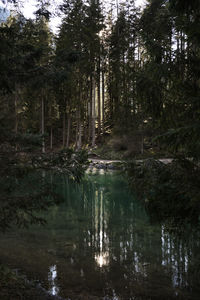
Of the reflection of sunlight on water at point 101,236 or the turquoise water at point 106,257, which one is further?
the reflection of sunlight on water at point 101,236

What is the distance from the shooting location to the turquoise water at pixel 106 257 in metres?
4.44

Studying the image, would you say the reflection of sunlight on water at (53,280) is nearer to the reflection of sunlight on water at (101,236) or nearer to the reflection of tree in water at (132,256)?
the reflection of tree in water at (132,256)

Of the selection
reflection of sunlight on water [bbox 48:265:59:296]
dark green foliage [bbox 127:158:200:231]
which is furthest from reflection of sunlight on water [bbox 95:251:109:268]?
dark green foliage [bbox 127:158:200:231]

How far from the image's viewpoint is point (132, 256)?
5.87 metres

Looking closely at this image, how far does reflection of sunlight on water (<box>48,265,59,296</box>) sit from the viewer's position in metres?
4.26

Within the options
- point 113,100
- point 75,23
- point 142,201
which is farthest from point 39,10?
point 113,100

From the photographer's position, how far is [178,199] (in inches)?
156

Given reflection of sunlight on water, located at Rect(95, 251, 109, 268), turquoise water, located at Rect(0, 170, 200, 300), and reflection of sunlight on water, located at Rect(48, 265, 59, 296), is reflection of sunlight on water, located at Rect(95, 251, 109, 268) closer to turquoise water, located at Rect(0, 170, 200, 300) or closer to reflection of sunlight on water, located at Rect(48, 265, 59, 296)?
turquoise water, located at Rect(0, 170, 200, 300)

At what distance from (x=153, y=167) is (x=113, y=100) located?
31.7 m

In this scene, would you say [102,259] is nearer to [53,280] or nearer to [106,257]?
[106,257]

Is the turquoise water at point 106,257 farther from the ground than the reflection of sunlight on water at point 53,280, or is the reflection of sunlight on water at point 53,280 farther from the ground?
the reflection of sunlight on water at point 53,280

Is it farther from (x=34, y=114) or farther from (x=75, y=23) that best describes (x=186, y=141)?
(x=34, y=114)

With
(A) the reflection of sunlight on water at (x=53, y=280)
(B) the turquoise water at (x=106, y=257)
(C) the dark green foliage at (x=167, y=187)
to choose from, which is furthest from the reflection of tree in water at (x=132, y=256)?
(C) the dark green foliage at (x=167, y=187)

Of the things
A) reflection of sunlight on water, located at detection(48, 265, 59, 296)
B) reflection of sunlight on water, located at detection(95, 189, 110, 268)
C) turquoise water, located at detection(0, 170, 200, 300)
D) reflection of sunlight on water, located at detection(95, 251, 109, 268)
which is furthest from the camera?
reflection of sunlight on water, located at detection(95, 189, 110, 268)
